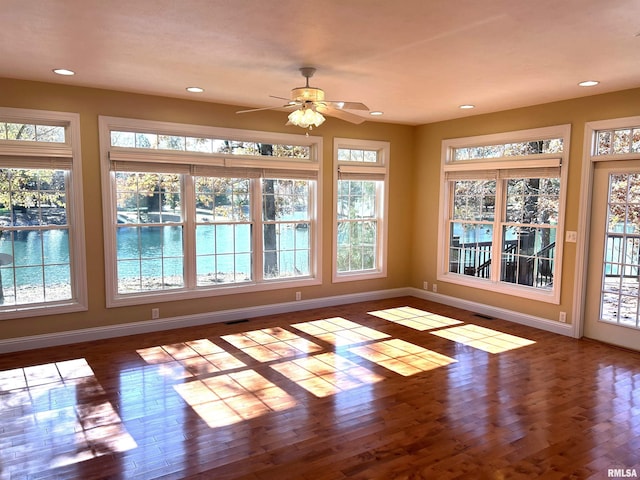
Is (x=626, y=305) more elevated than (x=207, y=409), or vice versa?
(x=626, y=305)

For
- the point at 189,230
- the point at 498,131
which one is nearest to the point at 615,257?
the point at 498,131

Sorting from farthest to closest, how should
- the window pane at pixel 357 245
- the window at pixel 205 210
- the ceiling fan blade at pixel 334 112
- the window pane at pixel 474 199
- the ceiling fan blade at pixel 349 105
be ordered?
the window pane at pixel 357 245, the window pane at pixel 474 199, the window at pixel 205 210, the ceiling fan blade at pixel 334 112, the ceiling fan blade at pixel 349 105

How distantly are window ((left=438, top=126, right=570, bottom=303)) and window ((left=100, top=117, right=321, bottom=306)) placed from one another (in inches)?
80.4

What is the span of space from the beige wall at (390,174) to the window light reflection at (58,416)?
3.07 ft

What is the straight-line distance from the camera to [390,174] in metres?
6.93

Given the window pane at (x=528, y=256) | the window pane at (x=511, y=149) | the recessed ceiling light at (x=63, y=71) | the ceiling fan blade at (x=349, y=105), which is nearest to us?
the ceiling fan blade at (x=349, y=105)

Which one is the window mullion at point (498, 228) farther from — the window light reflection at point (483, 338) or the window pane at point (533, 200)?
the window light reflection at point (483, 338)

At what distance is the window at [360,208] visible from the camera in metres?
6.52

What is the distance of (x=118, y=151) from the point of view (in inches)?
192

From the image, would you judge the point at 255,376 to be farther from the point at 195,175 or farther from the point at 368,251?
the point at 368,251

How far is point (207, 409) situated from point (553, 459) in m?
2.35


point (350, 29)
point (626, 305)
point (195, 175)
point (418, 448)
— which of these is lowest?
point (418, 448)

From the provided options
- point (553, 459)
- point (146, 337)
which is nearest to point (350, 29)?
point (553, 459)

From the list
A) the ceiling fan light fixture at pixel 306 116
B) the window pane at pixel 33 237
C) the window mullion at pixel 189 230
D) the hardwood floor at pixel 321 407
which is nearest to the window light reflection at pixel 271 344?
the hardwood floor at pixel 321 407
